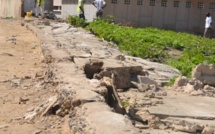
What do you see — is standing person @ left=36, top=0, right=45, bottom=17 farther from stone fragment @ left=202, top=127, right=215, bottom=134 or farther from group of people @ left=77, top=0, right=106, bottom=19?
stone fragment @ left=202, top=127, right=215, bottom=134

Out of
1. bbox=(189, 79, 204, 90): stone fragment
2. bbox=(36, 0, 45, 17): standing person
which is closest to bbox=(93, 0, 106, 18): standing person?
bbox=(36, 0, 45, 17): standing person

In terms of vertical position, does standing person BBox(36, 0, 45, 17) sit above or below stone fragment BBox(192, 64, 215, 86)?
above

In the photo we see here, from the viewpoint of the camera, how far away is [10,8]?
2592 cm

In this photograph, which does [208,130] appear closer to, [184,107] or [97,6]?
[184,107]

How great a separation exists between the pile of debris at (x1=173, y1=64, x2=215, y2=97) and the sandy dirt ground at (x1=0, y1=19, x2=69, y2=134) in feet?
8.56

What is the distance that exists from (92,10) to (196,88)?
581 inches

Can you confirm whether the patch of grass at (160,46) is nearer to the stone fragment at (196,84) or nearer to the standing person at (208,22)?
the stone fragment at (196,84)

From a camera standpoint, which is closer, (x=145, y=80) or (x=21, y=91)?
(x=21, y=91)

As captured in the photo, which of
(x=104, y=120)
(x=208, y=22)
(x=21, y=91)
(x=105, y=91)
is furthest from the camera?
(x=208, y=22)

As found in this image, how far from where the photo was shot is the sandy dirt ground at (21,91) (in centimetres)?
499

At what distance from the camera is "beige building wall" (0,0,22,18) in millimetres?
24953

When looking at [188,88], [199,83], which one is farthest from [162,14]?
[188,88]

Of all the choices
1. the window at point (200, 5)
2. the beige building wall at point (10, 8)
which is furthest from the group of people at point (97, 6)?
the window at point (200, 5)

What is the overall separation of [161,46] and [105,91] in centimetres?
1009
